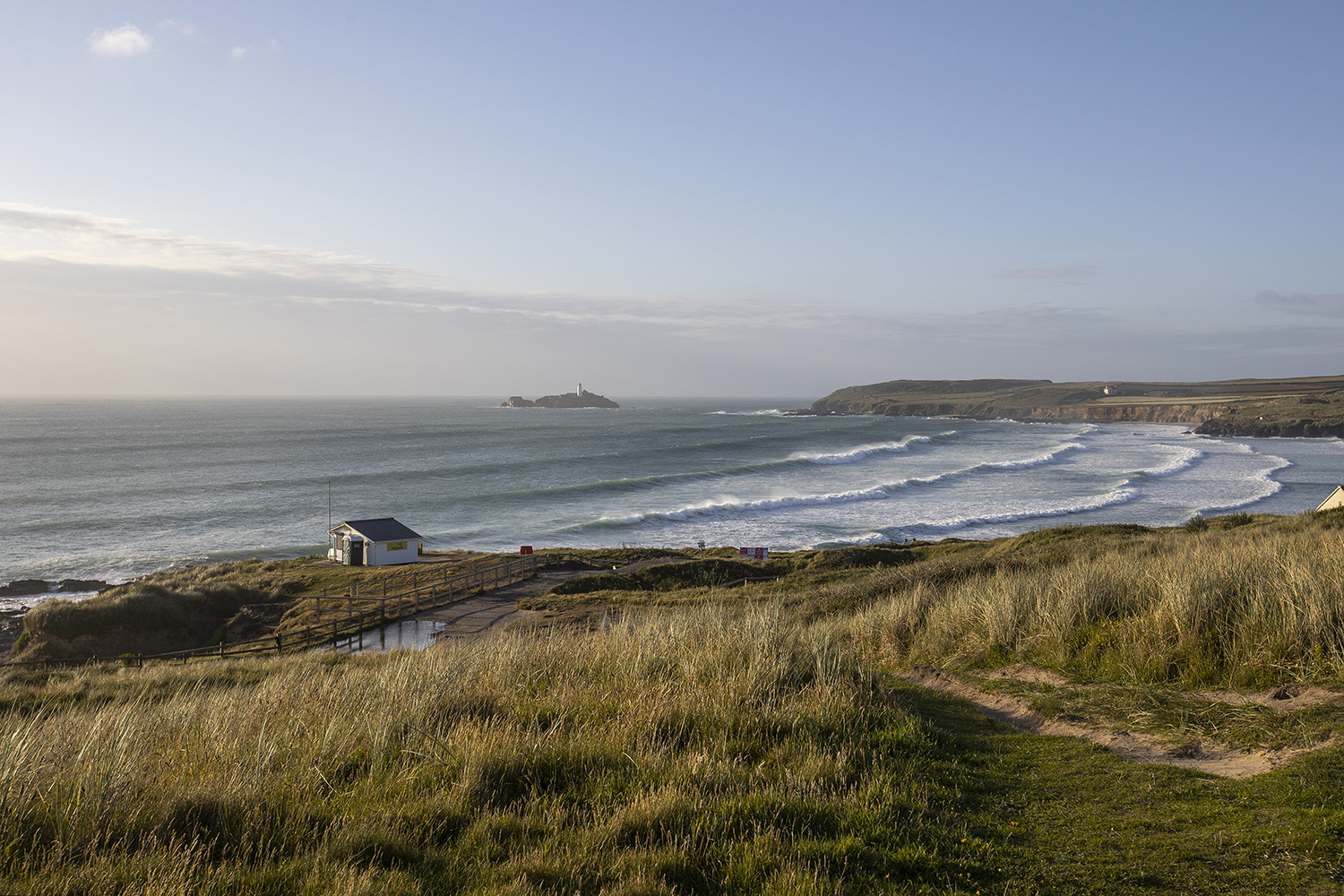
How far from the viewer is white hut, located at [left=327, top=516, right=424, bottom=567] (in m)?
38.9

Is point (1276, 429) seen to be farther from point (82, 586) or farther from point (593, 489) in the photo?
point (82, 586)

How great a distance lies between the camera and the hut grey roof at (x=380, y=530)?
128ft

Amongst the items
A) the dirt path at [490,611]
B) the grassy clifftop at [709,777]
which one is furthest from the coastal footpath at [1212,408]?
the grassy clifftop at [709,777]

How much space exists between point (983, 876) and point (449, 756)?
12.2 feet

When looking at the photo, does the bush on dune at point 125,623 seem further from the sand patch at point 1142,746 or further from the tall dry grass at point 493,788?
the sand patch at point 1142,746

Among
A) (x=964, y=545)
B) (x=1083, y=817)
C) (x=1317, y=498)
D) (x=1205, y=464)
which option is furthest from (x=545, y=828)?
(x=1205, y=464)

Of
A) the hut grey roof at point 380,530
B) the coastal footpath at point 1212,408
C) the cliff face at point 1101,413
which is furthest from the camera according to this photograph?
the cliff face at point 1101,413

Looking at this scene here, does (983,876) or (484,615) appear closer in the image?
(983,876)

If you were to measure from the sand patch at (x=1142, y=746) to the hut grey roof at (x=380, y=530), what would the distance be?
3584cm

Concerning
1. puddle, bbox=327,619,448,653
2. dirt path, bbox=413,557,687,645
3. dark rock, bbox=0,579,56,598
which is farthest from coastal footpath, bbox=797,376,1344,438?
dark rock, bbox=0,579,56,598

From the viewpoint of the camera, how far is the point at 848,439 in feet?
400

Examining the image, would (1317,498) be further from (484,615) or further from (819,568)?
(484,615)

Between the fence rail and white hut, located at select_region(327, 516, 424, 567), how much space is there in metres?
6.06

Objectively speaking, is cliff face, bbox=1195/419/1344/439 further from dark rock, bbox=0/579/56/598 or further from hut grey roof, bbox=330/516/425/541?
dark rock, bbox=0/579/56/598
